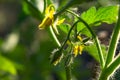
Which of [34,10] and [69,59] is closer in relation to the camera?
[69,59]

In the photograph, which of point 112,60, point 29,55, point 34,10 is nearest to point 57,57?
point 112,60

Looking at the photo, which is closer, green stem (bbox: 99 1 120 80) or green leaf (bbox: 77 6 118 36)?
green stem (bbox: 99 1 120 80)

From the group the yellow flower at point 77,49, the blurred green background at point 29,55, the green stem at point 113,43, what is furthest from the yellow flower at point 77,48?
the blurred green background at point 29,55

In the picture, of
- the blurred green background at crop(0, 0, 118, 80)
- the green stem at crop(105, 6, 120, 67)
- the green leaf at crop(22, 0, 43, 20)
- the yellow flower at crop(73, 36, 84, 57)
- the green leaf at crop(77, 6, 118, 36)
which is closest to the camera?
the green stem at crop(105, 6, 120, 67)

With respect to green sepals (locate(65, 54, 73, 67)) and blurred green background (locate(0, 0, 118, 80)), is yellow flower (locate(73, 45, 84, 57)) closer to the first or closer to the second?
green sepals (locate(65, 54, 73, 67))

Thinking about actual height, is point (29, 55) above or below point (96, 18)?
below

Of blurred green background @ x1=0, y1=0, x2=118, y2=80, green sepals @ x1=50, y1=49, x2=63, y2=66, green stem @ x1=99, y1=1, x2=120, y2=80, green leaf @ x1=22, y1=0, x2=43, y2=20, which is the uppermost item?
green leaf @ x1=22, y1=0, x2=43, y2=20

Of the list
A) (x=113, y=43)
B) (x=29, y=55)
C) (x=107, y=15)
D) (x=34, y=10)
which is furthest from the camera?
(x=29, y=55)

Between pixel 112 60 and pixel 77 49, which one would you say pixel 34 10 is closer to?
pixel 77 49

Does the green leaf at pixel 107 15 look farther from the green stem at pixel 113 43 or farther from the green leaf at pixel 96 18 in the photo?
the green stem at pixel 113 43

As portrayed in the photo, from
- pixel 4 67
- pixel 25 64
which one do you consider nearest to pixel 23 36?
pixel 25 64

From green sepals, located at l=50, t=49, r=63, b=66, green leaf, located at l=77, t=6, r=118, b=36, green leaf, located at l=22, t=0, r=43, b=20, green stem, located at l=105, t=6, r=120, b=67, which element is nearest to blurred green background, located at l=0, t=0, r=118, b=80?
green leaf, located at l=22, t=0, r=43, b=20
